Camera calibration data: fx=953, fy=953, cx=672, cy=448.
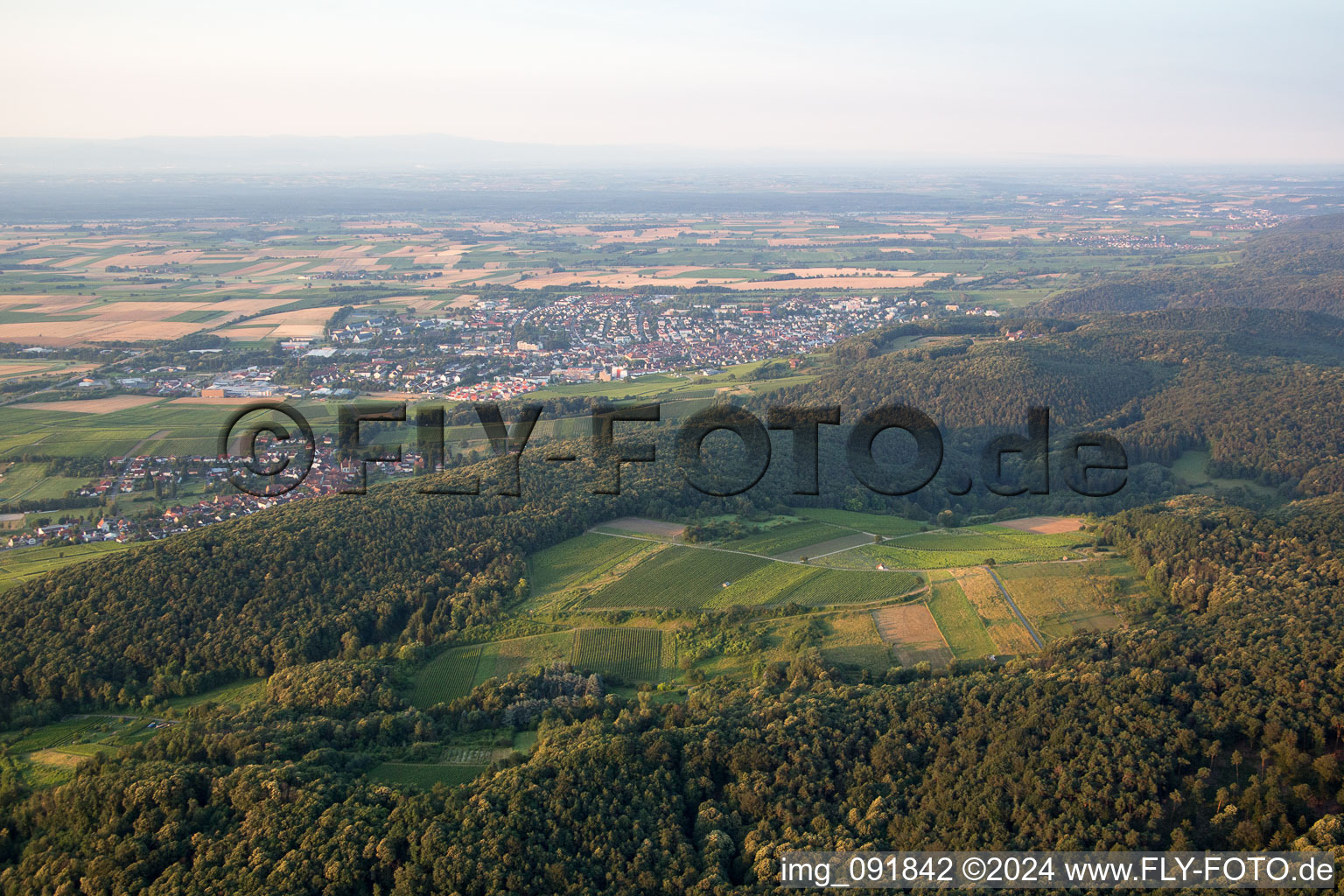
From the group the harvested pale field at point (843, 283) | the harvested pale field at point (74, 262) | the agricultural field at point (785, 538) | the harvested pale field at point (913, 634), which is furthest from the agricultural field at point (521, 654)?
the harvested pale field at point (74, 262)

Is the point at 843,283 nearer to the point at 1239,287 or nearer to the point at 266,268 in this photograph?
the point at 1239,287

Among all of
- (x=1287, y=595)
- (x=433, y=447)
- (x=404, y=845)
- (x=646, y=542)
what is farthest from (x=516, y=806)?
(x=433, y=447)

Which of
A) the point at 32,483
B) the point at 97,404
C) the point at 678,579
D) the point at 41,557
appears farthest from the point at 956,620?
the point at 97,404

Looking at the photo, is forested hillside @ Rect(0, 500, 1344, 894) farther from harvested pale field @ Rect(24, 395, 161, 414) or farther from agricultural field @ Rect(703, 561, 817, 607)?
harvested pale field @ Rect(24, 395, 161, 414)

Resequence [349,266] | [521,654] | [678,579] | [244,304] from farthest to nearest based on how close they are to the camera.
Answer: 1. [349,266]
2. [244,304]
3. [678,579]
4. [521,654]

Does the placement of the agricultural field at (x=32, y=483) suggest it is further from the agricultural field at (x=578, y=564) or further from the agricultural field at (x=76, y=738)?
the agricultural field at (x=578, y=564)
